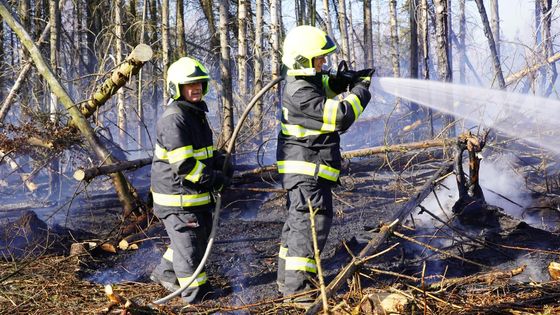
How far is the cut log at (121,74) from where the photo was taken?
18.9ft

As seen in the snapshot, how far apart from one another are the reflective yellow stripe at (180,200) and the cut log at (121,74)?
7.11ft

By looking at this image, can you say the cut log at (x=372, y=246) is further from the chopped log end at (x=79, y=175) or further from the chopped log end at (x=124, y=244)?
the chopped log end at (x=79, y=175)

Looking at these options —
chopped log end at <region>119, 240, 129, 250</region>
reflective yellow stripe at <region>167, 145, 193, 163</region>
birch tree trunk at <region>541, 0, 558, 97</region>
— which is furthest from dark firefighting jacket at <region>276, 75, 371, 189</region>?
birch tree trunk at <region>541, 0, 558, 97</region>

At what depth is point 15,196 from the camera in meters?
12.7

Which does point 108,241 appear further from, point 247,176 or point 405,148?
point 405,148

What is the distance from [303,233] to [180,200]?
1.00m

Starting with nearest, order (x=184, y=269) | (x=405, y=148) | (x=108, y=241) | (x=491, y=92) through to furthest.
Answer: (x=184, y=269), (x=108, y=241), (x=405, y=148), (x=491, y=92)

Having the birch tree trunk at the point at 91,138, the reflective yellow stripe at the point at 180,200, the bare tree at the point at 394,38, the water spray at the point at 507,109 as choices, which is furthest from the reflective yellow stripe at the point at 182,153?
the bare tree at the point at 394,38

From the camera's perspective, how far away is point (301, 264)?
12.8ft

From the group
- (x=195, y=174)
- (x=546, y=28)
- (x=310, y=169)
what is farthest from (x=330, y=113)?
(x=546, y=28)

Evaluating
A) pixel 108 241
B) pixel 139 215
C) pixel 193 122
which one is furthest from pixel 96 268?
pixel 193 122

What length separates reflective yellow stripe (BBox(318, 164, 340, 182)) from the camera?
397cm

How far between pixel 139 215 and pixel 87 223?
1130mm

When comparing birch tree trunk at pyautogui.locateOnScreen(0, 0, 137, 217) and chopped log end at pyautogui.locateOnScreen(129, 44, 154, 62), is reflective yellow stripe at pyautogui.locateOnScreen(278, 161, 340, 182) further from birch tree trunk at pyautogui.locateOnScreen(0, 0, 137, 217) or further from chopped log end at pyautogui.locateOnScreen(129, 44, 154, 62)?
birch tree trunk at pyautogui.locateOnScreen(0, 0, 137, 217)
